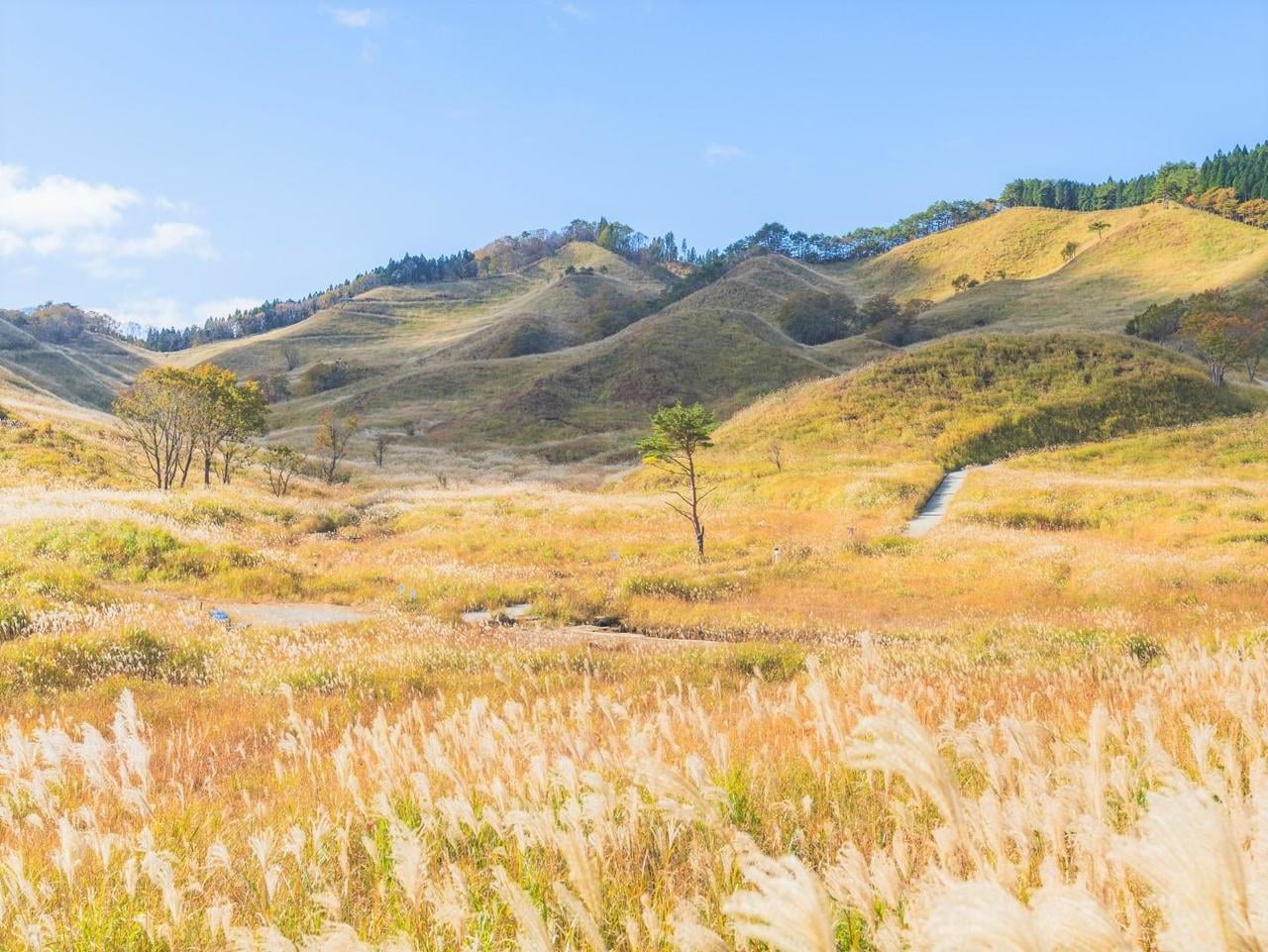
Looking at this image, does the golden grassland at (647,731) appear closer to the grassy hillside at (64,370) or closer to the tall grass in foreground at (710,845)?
the tall grass in foreground at (710,845)

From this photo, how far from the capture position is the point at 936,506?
3672cm

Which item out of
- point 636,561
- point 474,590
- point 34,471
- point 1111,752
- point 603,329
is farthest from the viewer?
point 603,329

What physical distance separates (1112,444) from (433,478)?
49.1 metres

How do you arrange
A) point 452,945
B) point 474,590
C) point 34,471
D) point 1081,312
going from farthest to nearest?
1. point 1081,312
2. point 34,471
3. point 474,590
4. point 452,945

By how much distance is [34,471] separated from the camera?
3988 cm

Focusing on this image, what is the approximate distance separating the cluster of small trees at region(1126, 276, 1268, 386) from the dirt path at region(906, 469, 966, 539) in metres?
34.9

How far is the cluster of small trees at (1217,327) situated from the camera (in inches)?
2527

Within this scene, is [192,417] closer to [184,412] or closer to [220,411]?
[184,412]

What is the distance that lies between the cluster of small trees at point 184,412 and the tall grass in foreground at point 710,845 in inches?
1872

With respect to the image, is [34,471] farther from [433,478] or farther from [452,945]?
[452,945]

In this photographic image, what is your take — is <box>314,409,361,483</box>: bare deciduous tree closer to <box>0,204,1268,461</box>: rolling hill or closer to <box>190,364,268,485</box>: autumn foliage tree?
<box>190,364,268,485</box>: autumn foliage tree

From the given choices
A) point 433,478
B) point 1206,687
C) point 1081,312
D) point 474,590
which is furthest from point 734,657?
point 1081,312

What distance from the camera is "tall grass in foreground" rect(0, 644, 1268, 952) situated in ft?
4.09

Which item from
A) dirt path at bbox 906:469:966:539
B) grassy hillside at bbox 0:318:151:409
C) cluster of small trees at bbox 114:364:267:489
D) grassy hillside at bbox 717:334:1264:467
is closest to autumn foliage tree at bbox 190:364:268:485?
cluster of small trees at bbox 114:364:267:489
